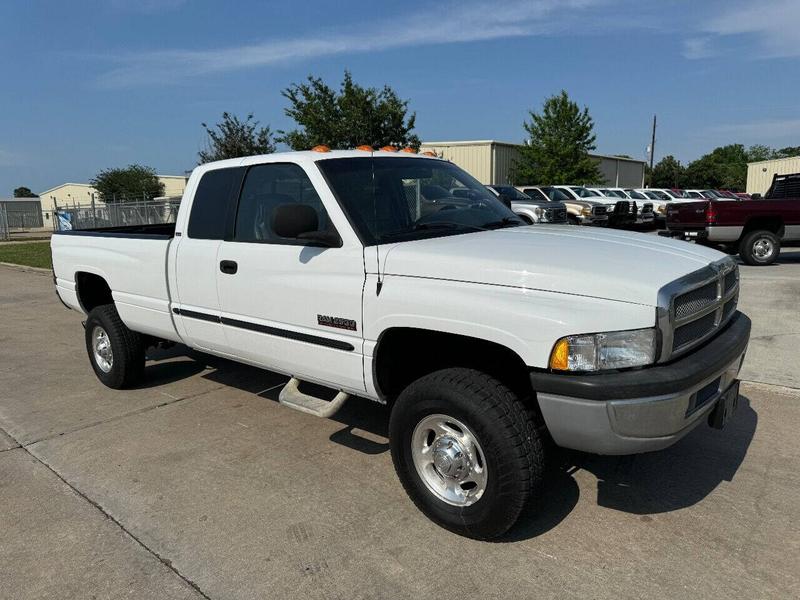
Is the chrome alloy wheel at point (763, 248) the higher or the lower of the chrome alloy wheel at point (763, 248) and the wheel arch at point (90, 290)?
the lower

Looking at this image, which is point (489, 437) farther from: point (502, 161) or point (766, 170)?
point (766, 170)

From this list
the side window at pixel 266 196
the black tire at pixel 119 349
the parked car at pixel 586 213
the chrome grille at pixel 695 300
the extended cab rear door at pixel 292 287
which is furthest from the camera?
the parked car at pixel 586 213

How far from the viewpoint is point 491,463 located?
2793 millimetres

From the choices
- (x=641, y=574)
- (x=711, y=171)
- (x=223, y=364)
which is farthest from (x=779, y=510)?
(x=711, y=171)

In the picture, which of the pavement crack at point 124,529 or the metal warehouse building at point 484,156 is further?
the metal warehouse building at point 484,156

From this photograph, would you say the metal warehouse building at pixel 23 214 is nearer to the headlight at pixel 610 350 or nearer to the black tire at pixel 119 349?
the black tire at pixel 119 349

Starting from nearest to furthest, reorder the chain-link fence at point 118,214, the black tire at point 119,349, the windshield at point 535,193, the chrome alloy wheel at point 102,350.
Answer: the black tire at point 119,349 < the chrome alloy wheel at point 102,350 < the windshield at point 535,193 < the chain-link fence at point 118,214

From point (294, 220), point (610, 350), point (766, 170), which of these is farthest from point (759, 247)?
point (766, 170)

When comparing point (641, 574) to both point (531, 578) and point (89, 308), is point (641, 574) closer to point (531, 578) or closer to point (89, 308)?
point (531, 578)

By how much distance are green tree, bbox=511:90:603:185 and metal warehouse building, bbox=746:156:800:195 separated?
23.2 meters

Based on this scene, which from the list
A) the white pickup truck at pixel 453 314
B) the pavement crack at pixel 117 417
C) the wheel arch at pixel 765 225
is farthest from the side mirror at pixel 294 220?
the wheel arch at pixel 765 225

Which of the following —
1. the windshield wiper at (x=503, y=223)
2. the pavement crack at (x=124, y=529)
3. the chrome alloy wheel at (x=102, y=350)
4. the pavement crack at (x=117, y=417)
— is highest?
the windshield wiper at (x=503, y=223)

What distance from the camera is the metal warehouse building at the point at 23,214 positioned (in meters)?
50.0

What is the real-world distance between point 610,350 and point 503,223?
1570 mm
